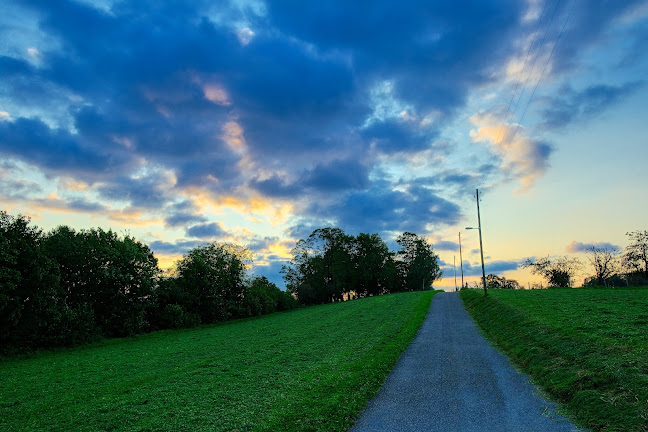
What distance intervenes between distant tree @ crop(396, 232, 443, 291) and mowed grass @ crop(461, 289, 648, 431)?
280ft

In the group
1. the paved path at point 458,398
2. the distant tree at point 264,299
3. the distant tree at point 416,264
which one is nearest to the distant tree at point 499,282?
the distant tree at point 416,264

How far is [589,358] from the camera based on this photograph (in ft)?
48.7

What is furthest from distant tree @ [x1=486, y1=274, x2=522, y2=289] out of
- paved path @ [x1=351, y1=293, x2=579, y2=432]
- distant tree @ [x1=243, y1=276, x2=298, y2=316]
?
paved path @ [x1=351, y1=293, x2=579, y2=432]

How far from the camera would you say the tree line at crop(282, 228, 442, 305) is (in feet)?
328

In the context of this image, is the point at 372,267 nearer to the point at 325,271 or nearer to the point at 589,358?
the point at 325,271

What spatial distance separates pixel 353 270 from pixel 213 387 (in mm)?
86968

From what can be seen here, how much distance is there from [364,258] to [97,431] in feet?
313

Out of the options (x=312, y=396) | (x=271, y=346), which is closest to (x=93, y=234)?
(x=271, y=346)

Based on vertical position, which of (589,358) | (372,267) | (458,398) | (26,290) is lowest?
(458,398)

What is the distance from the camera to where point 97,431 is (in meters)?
11.9

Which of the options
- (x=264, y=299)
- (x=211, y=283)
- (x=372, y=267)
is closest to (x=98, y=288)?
(x=211, y=283)

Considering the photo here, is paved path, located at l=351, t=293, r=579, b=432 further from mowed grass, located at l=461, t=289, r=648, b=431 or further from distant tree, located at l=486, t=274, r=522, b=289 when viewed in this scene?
distant tree, located at l=486, t=274, r=522, b=289

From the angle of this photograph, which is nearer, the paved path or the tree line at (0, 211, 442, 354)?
the paved path

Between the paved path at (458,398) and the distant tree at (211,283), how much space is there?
49.1 m
